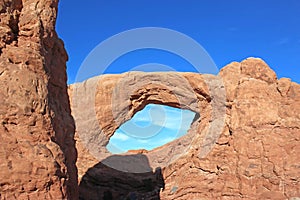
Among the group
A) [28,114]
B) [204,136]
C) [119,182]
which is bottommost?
[119,182]

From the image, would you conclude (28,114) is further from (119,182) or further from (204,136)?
(119,182)

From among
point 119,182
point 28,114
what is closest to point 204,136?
point 119,182

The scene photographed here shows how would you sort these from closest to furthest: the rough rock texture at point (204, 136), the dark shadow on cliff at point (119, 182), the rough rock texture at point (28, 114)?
1. the rough rock texture at point (28, 114)
2. the rough rock texture at point (204, 136)
3. the dark shadow on cliff at point (119, 182)

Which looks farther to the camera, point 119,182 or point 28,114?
point 119,182

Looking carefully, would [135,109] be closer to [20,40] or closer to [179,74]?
[179,74]

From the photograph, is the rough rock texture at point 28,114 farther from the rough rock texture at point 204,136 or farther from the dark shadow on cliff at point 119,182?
the dark shadow on cliff at point 119,182

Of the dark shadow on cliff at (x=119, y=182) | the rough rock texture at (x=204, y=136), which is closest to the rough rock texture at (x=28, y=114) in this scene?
the rough rock texture at (x=204, y=136)

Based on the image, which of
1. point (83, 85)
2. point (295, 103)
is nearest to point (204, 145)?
point (295, 103)
